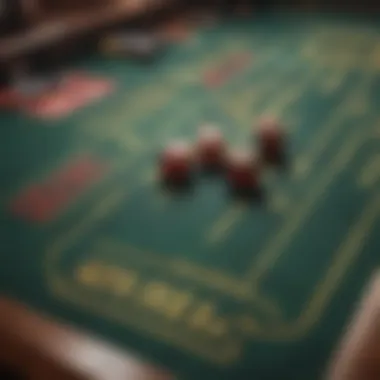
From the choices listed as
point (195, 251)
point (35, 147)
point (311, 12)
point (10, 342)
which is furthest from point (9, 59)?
point (10, 342)

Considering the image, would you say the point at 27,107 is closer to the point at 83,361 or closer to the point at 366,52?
the point at 366,52

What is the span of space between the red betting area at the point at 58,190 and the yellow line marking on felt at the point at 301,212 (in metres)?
0.62

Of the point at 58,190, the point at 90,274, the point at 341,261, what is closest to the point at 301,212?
the point at 341,261

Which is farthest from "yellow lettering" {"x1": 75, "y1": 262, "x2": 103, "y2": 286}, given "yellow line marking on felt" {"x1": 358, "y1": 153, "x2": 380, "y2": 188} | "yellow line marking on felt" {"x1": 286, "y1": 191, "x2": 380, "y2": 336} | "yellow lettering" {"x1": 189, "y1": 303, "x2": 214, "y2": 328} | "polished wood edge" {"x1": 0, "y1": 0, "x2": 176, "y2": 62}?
"polished wood edge" {"x1": 0, "y1": 0, "x2": 176, "y2": 62}

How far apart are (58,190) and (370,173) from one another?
0.95 m

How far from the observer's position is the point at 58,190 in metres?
1.87

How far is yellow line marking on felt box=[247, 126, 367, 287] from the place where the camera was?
4.91ft

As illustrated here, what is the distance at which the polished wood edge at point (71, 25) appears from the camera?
2817 mm

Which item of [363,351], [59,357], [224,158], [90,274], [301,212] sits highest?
[224,158]

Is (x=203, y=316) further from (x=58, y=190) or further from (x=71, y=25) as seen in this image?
(x=71, y=25)

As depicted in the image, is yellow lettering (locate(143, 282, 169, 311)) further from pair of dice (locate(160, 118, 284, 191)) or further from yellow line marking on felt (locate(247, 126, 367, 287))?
pair of dice (locate(160, 118, 284, 191))

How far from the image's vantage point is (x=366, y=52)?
295 cm

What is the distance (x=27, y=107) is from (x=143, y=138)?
0.59 m

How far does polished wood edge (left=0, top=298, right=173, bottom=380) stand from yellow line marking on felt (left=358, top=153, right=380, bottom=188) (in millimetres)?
1135
